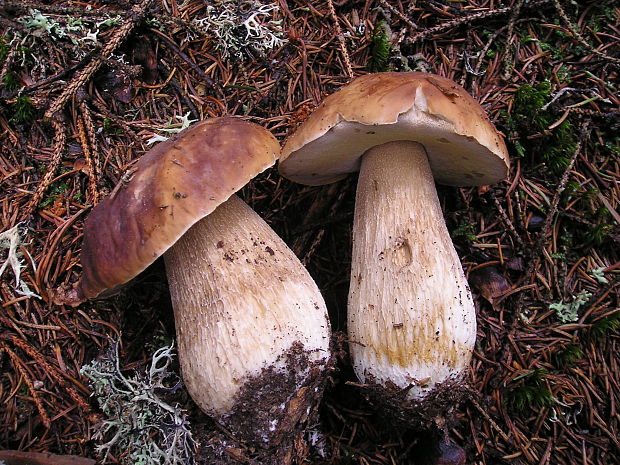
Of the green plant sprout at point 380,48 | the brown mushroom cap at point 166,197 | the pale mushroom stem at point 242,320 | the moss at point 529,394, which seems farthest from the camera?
the green plant sprout at point 380,48

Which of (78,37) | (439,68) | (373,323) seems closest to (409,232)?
(373,323)

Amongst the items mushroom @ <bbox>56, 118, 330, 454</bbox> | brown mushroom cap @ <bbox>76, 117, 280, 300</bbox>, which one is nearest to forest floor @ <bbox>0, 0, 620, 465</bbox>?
mushroom @ <bbox>56, 118, 330, 454</bbox>

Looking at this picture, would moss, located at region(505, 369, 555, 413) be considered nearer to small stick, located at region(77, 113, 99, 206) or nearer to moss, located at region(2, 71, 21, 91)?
small stick, located at region(77, 113, 99, 206)

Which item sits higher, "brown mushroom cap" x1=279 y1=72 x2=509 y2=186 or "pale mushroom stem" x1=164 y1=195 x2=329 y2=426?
"brown mushroom cap" x1=279 y1=72 x2=509 y2=186

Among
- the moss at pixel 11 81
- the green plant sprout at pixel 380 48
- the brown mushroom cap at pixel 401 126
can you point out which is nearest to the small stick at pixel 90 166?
the moss at pixel 11 81

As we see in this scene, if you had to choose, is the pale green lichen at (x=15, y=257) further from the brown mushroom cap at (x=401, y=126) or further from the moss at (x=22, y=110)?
the brown mushroom cap at (x=401, y=126)

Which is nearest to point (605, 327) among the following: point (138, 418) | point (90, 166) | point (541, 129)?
point (541, 129)
